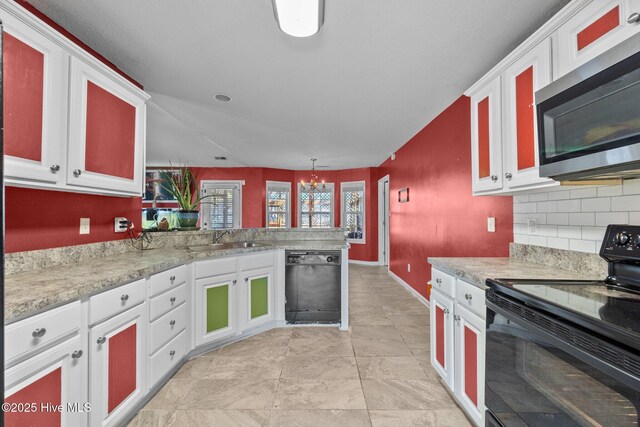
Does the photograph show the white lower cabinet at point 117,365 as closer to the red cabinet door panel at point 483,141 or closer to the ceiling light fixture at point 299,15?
the ceiling light fixture at point 299,15

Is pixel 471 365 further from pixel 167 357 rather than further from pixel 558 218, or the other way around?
pixel 167 357

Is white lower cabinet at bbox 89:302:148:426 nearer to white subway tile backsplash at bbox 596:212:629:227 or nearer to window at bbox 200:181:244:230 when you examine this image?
white subway tile backsplash at bbox 596:212:629:227

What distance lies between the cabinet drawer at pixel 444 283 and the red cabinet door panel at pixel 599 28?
52.1 inches

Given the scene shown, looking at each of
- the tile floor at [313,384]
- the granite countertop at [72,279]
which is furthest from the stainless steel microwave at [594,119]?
the granite countertop at [72,279]

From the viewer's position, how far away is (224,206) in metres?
6.95

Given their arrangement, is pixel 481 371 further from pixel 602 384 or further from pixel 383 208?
pixel 383 208

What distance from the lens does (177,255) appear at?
2.08 metres

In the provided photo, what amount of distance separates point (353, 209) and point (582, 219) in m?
5.53

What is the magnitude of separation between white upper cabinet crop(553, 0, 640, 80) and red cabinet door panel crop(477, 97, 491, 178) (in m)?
0.48

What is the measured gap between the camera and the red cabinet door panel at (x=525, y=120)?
1503mm

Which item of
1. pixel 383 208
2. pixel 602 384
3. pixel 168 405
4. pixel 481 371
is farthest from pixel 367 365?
pixel 383 208

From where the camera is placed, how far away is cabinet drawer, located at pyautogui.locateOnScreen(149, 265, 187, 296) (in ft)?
5.68

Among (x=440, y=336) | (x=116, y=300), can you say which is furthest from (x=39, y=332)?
(x=440, y=336)

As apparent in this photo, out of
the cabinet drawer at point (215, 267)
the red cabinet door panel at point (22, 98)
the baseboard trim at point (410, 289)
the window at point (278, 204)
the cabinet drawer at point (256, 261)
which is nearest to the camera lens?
the red cabinet door panel at point (22, 98)
